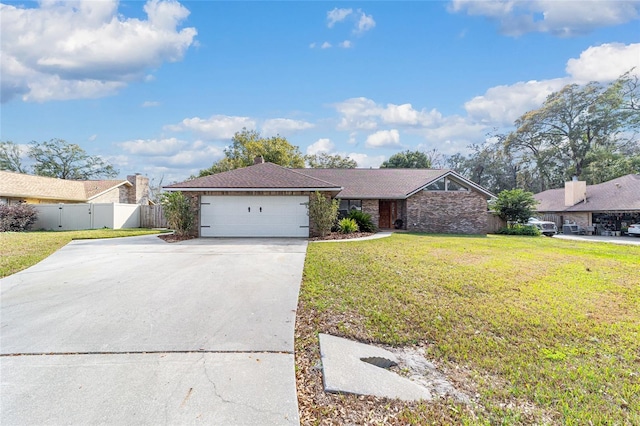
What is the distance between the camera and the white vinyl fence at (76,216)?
62.4 feet

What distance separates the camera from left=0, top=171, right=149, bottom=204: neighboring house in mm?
20641

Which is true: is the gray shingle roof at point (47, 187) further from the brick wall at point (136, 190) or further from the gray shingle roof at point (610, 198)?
the gray shingle roof at point (610, 198)

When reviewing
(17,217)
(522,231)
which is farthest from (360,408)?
(17,217)

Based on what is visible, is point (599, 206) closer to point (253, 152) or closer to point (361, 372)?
point (361, 372)

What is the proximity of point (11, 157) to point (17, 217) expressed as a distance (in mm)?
26004

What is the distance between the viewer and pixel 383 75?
48.2ft

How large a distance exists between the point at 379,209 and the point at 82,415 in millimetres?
18367

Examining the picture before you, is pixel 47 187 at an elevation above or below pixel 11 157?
below

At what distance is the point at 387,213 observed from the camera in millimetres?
20422

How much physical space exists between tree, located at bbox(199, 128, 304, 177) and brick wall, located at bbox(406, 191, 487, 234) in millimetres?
14020

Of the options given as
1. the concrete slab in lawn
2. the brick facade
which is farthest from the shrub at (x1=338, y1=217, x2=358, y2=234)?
the concrete slab in lawn

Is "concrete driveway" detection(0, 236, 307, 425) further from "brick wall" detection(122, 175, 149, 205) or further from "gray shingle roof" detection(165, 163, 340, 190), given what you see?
"brick wall" detection(122, 175, 149, 205)

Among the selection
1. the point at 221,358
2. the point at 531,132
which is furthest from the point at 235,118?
the point at 531,132

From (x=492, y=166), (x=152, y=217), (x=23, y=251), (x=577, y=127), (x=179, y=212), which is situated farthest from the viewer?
(x=492, y=166)
